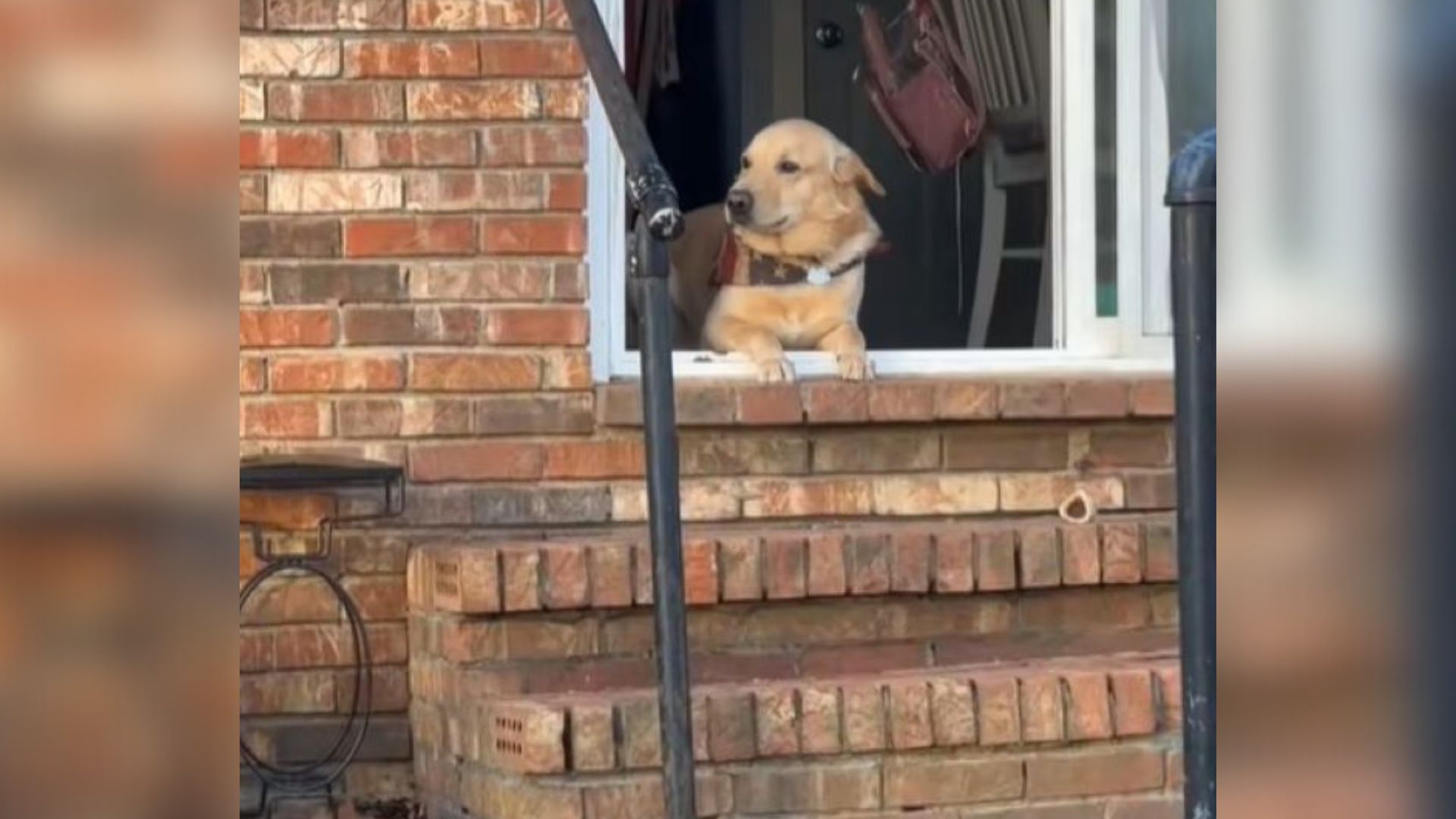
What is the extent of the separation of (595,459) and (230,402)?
9.98 ft

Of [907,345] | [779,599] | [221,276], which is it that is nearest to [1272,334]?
[221,276]

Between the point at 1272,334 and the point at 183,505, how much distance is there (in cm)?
→ 56

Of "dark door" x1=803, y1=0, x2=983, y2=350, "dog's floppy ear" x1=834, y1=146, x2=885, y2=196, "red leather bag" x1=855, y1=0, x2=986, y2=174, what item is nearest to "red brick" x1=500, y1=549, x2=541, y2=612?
"dog's floppy ear" x1=834, y1=146, x2=885, y2=196

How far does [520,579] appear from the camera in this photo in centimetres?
362

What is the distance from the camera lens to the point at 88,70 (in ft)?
3.10

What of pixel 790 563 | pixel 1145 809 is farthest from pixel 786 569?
pixel 1145 809

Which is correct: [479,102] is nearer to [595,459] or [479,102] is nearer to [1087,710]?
[595,459]

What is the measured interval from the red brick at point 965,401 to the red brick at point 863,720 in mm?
809

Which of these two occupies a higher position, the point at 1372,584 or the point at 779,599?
the point at 1372,584

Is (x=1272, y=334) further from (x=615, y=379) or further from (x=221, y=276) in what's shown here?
(x=615, y=379)

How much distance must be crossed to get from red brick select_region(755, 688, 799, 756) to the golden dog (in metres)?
0.94

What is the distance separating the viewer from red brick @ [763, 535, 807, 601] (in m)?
3.77

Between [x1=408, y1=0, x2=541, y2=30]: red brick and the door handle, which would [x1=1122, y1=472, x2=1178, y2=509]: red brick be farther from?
the door handle

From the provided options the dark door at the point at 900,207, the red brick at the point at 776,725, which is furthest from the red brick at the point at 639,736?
the dark door at the point at 900,207
